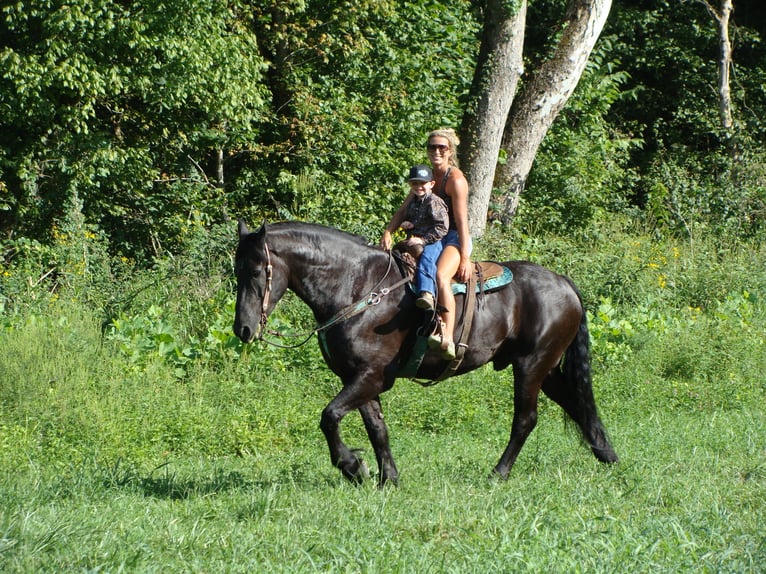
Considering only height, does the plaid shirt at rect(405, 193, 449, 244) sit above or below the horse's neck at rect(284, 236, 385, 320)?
above

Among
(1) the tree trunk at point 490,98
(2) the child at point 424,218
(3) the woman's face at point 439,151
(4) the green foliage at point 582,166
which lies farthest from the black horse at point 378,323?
(4) the green foliage at point 582,166

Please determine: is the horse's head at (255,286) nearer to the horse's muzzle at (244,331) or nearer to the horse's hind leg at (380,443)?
the horse's muzzle at (244,331)

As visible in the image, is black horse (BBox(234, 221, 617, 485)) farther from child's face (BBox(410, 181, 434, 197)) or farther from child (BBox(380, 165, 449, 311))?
child's face (BBox(410, 181, 434, 197))

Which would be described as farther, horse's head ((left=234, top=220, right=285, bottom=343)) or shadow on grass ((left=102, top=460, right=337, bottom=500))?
shadow on grass ((left=102, top=460, right=337, bottom=500))

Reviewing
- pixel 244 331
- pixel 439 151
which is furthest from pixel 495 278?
pixel 244 331

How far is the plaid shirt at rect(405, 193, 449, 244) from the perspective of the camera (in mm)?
7319

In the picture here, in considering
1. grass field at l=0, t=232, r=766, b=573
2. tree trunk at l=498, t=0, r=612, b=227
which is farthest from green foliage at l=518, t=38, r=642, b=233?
grass field at l=0, t=232, r=766, b=573

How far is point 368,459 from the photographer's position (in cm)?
891

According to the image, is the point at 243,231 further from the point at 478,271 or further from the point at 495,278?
the point at 495,278

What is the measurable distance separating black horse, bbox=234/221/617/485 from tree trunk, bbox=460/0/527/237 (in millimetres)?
8602

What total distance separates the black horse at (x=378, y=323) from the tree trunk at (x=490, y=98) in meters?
8.60

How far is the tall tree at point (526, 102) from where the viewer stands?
16859 mm

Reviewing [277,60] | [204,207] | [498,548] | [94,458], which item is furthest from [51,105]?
[498,548]

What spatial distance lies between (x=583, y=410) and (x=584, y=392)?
16 cm
